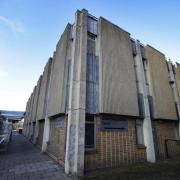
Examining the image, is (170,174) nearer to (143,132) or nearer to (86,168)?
(143,132)

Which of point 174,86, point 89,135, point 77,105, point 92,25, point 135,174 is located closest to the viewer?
point 135,174

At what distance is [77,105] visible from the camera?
6.06 meters

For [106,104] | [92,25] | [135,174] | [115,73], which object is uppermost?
[92,25]

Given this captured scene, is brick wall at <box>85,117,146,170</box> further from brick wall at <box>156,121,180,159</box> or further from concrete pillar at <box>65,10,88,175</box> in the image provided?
brick wall at <box>156,121,180,159</box>

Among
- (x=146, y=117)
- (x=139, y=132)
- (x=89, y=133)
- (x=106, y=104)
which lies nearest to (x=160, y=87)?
(x=146, y=117)

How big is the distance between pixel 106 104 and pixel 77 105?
157 cm

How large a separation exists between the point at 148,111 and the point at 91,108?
13.4 feet

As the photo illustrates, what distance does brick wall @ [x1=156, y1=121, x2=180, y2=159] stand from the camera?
879 centimetres

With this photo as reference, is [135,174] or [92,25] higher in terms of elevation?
[92,25]

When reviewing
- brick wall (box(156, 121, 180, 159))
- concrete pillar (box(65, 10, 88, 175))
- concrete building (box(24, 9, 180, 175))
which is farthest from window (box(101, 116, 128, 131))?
brick wall (box(156, 121, 180, 159))

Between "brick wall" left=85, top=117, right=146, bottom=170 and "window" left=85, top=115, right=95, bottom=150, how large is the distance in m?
0.20

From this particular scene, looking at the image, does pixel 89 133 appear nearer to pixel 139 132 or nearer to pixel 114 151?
pixel 114 151

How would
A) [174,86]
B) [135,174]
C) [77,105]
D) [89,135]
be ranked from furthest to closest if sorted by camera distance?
[174,86]
[89,135]
[77,105]
[135,174]

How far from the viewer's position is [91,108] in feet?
21.4
